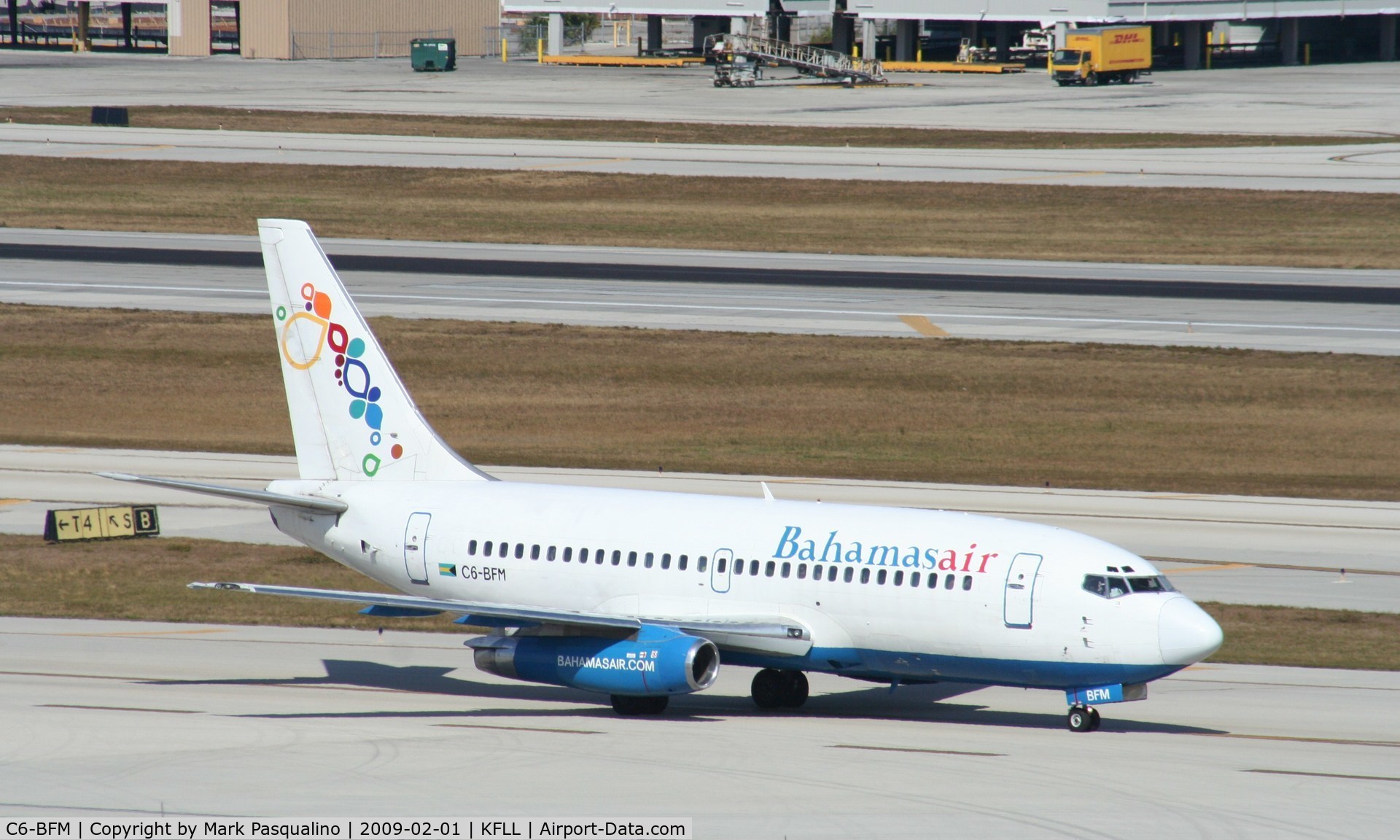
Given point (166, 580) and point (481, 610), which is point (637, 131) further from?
point (481, 610)

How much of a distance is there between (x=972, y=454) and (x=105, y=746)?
3336 cm

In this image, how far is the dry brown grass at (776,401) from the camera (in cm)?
5316

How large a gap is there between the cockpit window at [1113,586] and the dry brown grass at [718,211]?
61011 millimetres

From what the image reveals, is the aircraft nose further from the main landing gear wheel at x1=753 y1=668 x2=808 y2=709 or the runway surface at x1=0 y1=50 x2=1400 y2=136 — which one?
the runway surface at x1=0 y1=50 x2=1400 y2=136

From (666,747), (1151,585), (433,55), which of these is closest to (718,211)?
(1151,585)

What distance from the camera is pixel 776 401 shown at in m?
60.4

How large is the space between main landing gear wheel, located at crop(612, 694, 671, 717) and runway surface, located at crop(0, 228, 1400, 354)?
40829 millimetres

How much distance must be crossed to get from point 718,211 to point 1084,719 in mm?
71256

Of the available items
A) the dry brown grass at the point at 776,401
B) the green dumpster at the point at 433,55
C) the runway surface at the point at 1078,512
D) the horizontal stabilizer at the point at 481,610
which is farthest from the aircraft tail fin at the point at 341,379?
the green dumpster at the point at 433,55

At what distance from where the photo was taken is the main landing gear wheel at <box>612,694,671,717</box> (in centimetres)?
2950

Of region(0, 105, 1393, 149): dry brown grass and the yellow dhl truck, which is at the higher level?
the yellow dhl truck

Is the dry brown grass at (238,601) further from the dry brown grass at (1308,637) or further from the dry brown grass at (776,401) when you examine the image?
the dry brown grass at (776,401)

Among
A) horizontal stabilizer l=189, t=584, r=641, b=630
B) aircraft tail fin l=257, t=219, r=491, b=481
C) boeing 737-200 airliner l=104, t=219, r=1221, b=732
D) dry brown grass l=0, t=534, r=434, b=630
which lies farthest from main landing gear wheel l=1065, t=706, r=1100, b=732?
dry brown grass l=0, t=534, r=434, b=630

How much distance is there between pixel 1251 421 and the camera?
56719 mm
